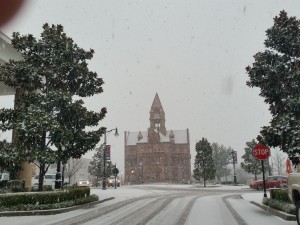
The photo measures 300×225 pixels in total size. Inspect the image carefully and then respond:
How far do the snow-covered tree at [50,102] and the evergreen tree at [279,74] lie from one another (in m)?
8.65

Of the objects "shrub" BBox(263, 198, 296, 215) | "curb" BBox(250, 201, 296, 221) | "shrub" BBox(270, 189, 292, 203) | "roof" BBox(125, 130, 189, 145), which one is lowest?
"curb" BBox(250, 201, 296, 221)

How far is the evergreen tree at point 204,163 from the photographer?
4619 cm

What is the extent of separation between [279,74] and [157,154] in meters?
86.5

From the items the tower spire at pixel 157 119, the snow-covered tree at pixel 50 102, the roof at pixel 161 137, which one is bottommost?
the snow-covered tree at pixel 50 102

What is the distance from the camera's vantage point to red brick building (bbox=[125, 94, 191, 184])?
9750 cm

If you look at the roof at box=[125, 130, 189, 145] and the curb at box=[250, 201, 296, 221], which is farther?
the roof at box=[125, 130, 189, 145]

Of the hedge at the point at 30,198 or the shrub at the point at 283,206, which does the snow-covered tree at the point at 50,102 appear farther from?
the shrub at the point at 283,206

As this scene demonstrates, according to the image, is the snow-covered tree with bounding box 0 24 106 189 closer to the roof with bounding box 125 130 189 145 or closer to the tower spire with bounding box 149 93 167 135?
the roof with bounding box 125 130 189 145

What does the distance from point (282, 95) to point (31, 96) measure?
40.9 feet

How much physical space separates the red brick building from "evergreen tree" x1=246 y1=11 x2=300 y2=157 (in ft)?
265

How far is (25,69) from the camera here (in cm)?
1711

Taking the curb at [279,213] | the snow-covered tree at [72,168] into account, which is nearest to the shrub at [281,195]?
the curb at [279,213]

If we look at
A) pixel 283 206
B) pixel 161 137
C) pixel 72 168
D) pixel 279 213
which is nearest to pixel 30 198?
pixel 279 213

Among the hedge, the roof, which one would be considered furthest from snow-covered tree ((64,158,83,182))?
the hedge
